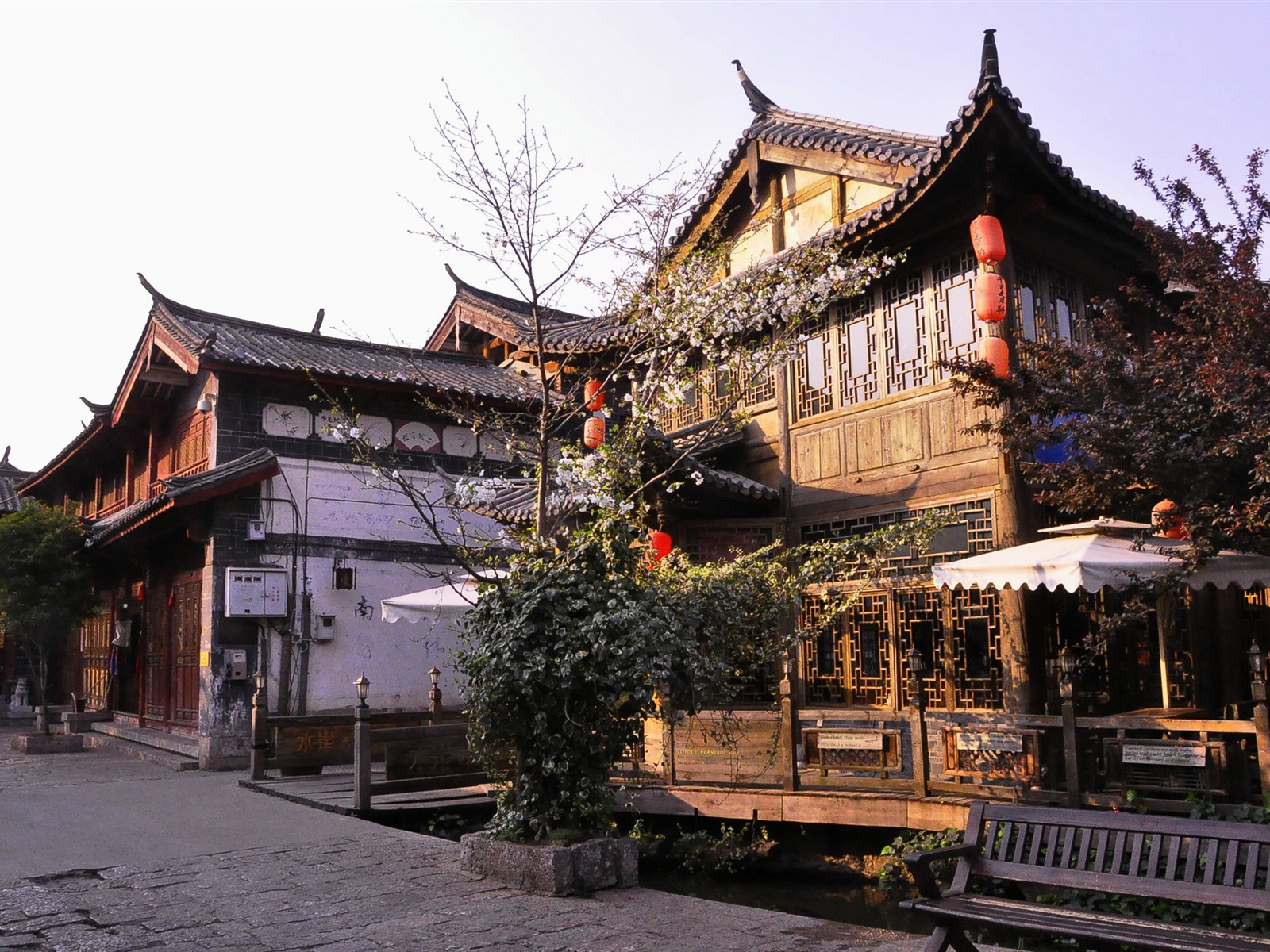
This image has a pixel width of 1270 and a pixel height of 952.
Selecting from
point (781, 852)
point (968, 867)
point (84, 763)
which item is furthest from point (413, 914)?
point (84, 763)

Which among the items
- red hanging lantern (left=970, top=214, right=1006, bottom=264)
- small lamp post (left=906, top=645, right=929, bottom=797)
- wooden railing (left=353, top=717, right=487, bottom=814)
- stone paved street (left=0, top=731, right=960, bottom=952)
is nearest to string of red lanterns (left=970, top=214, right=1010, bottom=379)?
red hanging lantern (left=970, top=214, right=1006, bottom=264)

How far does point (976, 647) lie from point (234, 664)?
9.57 metres

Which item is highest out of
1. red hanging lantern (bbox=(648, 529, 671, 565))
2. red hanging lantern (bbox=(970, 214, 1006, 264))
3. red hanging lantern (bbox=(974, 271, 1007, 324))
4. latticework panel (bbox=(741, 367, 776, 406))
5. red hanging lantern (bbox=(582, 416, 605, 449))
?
red hanging lantern (bbox=(970, 214, 1006, 264))

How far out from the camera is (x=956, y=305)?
33.6 ft

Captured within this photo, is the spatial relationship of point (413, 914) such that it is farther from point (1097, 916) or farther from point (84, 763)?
point (84, 763)

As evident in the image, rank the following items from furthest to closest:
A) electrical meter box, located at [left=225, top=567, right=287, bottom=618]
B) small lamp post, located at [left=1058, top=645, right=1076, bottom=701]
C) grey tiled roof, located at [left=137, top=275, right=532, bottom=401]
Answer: grey tiled roof, located at [left=137, top=275, right=532, bottom=401], electrical meter box, located at [left=225, top=567, right=287, bottom=618], small lamp post, located at [left=1058, top=645, right=1076, bottom=701]

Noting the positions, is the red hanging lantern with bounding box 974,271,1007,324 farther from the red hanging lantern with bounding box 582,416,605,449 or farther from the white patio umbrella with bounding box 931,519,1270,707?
the red hanging lantern with bounding box 582,416,605,449

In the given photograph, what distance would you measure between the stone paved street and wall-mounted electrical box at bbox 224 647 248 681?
16.4 ft

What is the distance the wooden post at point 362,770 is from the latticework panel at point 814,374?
549 cm

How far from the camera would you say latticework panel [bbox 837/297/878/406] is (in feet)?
36.0

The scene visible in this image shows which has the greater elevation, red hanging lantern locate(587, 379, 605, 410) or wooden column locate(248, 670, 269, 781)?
red hanging lantern locate(587, 379, 605, 410)

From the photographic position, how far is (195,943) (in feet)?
17.2

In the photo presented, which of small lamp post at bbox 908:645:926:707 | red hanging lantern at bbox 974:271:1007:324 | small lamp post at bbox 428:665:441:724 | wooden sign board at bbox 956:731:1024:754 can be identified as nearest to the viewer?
wooden sign board at bbox 956:731:1024:754

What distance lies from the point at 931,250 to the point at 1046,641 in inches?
152
